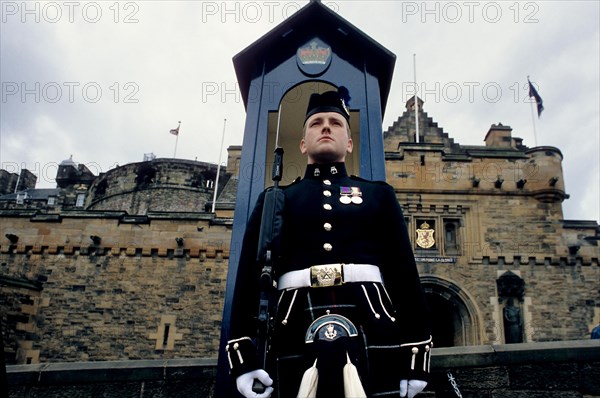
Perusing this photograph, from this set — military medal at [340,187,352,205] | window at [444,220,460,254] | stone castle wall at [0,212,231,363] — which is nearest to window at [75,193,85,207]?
stone castle wall at [0,212,231,363]

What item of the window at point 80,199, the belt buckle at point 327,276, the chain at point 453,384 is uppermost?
the window at point 80,199

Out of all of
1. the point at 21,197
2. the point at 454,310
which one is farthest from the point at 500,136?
the point at 21,197

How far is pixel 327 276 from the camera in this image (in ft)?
7.30

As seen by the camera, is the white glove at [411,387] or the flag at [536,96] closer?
the white glove at [411,387]

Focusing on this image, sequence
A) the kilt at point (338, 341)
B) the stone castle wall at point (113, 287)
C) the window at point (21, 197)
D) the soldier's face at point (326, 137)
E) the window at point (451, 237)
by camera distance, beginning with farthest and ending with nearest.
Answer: the window at point (21, 197) → the window at point (451, 237) → the stone castle wall at point (113, 287) → the soldier's face at point (326, 137) → the kilt at point (338, 341)

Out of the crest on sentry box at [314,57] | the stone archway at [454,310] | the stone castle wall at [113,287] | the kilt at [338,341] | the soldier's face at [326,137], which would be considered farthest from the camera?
the stone archway at [454,310]

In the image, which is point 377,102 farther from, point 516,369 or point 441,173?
point 441,173

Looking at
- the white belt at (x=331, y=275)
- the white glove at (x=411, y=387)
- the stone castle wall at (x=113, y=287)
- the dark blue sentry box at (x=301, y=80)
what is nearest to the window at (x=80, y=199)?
the stone castle wall at (x=113, y=287)

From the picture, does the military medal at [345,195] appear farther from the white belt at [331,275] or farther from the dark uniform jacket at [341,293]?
the white belt at [331,275]

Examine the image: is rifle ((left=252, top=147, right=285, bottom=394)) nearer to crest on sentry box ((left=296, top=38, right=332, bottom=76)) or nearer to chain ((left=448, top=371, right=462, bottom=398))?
crest on sentry box ((left=296, top=38, right=332, bottom=76))

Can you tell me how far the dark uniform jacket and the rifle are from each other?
5 centimetres

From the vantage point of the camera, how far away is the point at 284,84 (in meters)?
3.91

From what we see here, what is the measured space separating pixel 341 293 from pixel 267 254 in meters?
0.38

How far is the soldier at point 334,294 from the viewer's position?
6.75 feet
